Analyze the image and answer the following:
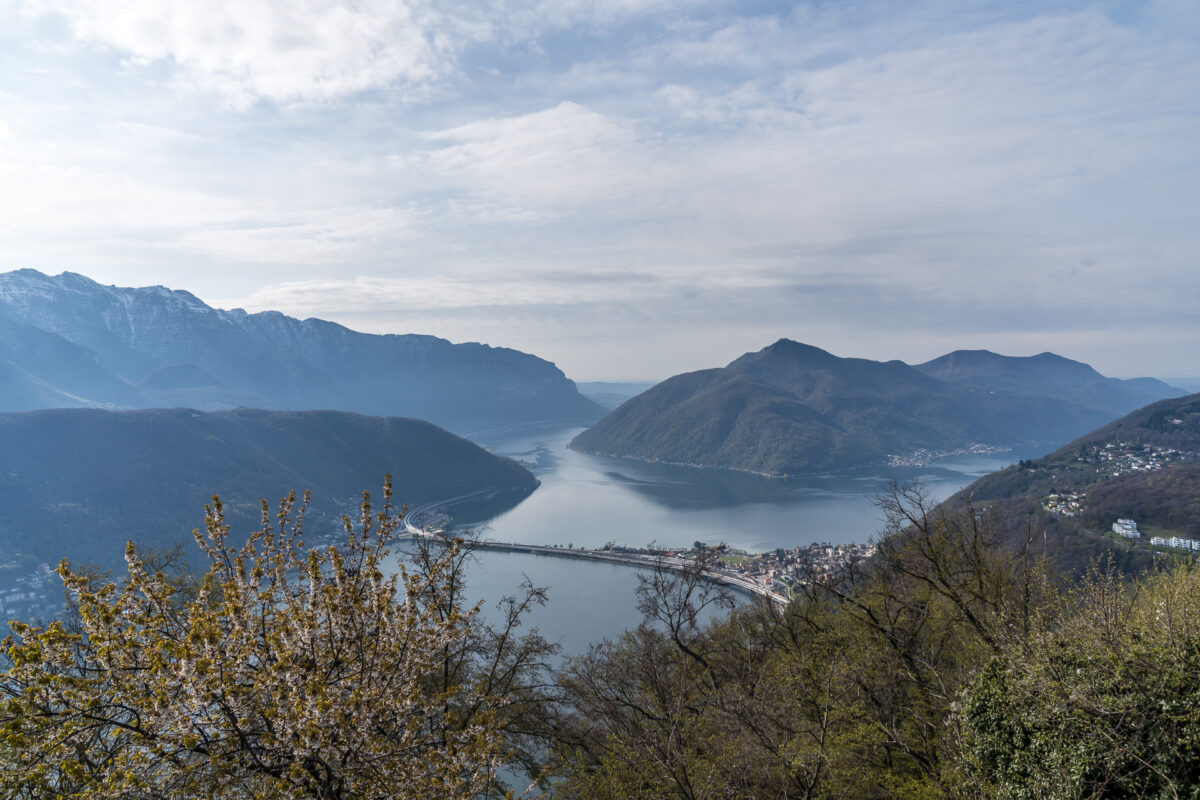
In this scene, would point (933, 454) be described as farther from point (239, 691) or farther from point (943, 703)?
point (239, 691)

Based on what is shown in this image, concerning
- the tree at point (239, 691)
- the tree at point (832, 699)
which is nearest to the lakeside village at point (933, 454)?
the tree at point (832, 699)

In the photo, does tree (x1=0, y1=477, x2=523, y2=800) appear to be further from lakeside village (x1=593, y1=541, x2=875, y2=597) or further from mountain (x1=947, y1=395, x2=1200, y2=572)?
lakeside village (x1=593, y1=541, x2=875, y2=597)

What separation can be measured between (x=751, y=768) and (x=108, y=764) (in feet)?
27.7

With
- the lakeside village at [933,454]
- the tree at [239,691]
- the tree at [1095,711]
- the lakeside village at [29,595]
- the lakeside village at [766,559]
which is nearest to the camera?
the tree at [239,691]

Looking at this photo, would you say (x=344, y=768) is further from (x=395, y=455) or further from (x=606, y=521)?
(x=395, y=455)

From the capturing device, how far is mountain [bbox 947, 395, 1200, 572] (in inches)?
1815

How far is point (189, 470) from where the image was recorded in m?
82.8

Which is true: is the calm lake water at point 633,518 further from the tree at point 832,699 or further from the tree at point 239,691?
the tree at point 239,691

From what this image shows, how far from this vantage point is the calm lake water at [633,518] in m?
53.4

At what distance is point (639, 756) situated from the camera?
978 cm

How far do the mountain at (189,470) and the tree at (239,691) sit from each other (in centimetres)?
6233

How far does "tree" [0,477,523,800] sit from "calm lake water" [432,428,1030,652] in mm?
38209

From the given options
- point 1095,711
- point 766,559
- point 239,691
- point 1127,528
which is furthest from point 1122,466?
point 239,691

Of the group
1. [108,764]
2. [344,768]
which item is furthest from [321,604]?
[108,764]
